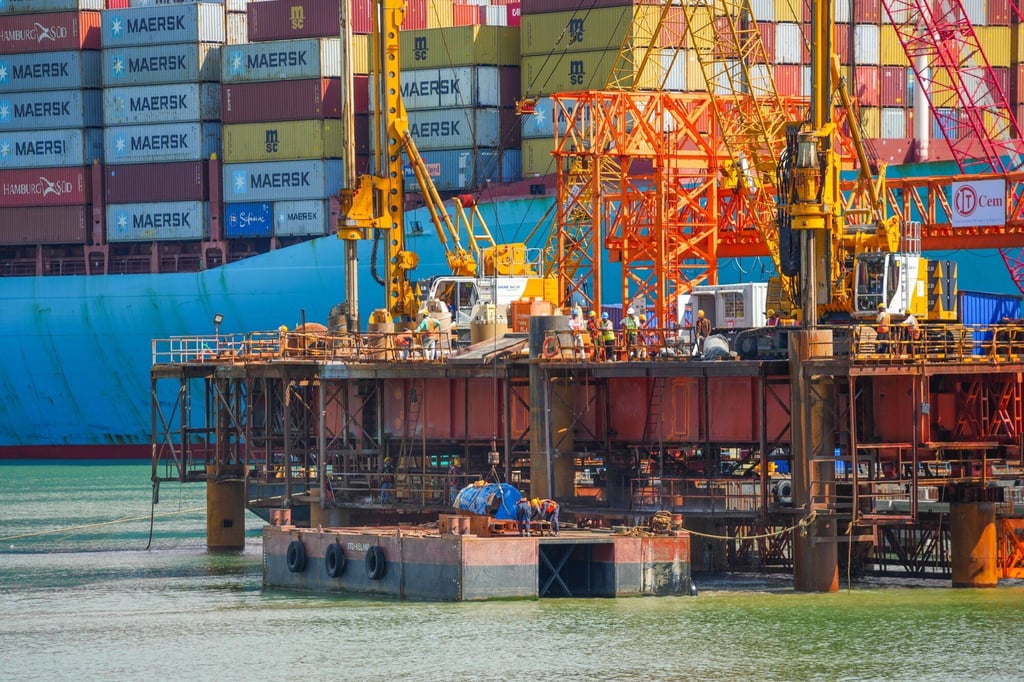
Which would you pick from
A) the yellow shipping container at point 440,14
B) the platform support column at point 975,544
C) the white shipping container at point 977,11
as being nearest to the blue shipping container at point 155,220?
the yellow shipping container at point 440,14

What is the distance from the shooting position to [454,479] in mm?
59938

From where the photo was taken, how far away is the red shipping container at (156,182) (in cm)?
11781

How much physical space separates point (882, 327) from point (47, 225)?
7882 cm

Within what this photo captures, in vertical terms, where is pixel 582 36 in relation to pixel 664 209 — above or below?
above

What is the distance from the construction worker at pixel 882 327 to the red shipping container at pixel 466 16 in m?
61.2

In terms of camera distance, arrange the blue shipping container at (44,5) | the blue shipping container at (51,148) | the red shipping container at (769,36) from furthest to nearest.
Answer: the blue shipping container at (44,5), the blue shipping container at (51,148), the red shipping container at (769,36)

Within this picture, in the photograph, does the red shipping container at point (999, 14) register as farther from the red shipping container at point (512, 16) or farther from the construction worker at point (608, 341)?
the construction worker at point (608, 341)

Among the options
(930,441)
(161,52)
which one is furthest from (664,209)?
(161,52)

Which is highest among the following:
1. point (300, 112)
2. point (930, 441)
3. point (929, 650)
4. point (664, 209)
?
point (300, 112)

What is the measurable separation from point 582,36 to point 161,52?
28992 millimetres

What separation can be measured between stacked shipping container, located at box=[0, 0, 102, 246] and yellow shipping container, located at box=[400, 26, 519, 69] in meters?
23.0

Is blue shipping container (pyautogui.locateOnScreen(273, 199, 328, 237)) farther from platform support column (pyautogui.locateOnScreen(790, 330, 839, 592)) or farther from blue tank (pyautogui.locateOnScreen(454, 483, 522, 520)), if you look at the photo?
platform support column (pyautogui.locateOnScreen(790, 330, 839, 592))

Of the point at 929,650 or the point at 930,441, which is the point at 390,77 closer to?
the point at 930,441

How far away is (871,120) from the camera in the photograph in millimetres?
102688
